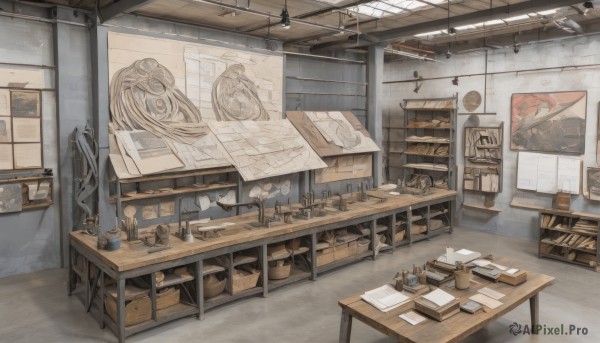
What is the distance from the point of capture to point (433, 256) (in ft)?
20.9

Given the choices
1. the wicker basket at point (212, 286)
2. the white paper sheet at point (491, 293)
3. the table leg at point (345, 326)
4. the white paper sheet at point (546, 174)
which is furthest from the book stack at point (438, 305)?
the white paper sheet at point (546, 174)

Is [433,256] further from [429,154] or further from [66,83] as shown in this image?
[66,83]

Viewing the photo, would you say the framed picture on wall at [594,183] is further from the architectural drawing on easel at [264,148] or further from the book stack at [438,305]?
the book stack at [438,305]

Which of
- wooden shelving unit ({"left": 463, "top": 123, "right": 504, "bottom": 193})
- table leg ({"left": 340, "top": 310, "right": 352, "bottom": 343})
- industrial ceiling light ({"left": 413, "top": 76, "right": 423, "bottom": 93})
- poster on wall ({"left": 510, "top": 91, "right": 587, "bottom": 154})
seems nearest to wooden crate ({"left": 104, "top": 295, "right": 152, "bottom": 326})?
table leg ({"left": 340, "top": 310, "right": 352, "bottom": 343})

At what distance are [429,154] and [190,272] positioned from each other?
5429 millimetres

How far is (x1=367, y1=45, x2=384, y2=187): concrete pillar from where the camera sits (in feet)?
25.7

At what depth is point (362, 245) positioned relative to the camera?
19.8 ft

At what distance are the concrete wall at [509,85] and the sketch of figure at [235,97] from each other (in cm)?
392

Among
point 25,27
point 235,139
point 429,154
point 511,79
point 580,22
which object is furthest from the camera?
point 429,154

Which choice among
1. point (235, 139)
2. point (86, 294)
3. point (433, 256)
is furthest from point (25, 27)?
point (433, 256)

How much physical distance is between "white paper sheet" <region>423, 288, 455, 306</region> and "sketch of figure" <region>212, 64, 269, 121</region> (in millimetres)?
3825

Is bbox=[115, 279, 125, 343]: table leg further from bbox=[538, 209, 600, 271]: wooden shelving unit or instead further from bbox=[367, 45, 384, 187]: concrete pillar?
bbox=[538, 209, 600, 271]: wooden shelving unit

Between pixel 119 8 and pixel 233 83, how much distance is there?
6.11 ft

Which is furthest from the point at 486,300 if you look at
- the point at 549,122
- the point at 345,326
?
the point at 549,122
